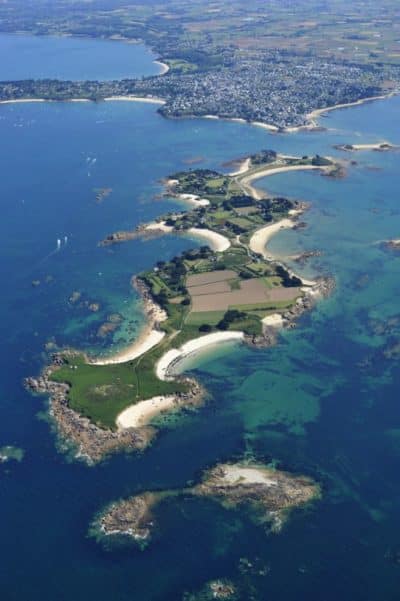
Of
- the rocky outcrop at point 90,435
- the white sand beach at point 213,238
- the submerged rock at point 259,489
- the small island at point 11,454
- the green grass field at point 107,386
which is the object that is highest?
the white sand beach at point 213,238

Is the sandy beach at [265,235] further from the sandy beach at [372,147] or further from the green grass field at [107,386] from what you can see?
the sandy beach at [372,147]

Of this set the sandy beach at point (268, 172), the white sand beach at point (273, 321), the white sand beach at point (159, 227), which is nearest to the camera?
the white sand beach at point (273, 321)

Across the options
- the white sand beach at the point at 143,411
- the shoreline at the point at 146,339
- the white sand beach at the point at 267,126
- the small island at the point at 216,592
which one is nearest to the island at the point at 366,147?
the white sand beach at the point at 267,126

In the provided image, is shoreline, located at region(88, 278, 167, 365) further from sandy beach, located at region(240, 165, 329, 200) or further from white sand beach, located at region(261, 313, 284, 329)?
sandy beach, located at region(240, 165, 329, 200)

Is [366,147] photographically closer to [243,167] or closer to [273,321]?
[243,167]

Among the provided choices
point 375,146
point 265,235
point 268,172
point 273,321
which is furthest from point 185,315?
point 375,146

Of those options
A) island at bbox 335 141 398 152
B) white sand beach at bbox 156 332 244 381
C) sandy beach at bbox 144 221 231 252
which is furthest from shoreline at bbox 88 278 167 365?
island at bbox 335 141 398 152
